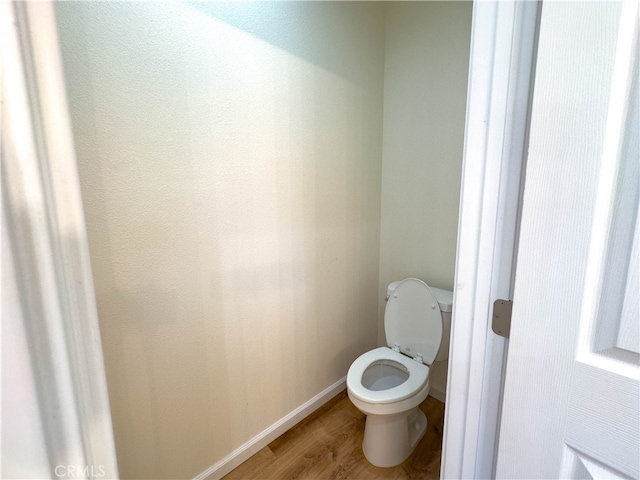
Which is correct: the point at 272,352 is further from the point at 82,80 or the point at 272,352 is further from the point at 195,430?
the point at 82,80

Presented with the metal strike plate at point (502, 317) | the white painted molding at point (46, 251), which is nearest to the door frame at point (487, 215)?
the metal strike plate at point (502, 317)

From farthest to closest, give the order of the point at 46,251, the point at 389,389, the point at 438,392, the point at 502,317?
the point at 438,392 < the point at 389,389 < the point at 502,317 < the point at 46,251

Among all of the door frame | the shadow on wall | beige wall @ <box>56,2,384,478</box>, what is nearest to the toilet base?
beige wall @ <box>56,2,384,478</box>

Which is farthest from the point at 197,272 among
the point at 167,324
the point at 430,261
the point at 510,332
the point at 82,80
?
the point at 430,261

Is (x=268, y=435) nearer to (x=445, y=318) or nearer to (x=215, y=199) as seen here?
(x=445, y=318)

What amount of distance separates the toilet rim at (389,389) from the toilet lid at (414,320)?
7 cm

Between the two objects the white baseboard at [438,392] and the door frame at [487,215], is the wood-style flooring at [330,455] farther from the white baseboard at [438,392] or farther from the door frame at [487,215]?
the door frame at [487,215]

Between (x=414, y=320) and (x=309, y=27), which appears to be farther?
(x=414, y=320)

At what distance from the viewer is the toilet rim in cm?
129

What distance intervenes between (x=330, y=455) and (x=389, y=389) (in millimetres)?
476

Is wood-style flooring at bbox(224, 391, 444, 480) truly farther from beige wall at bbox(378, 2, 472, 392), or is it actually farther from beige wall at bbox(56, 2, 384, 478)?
beige wall at bbox(378, 2, 472, 392)

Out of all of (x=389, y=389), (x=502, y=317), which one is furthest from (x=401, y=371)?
(x=502, y=317)

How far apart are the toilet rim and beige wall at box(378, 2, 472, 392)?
0.42 m

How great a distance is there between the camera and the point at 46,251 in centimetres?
31
